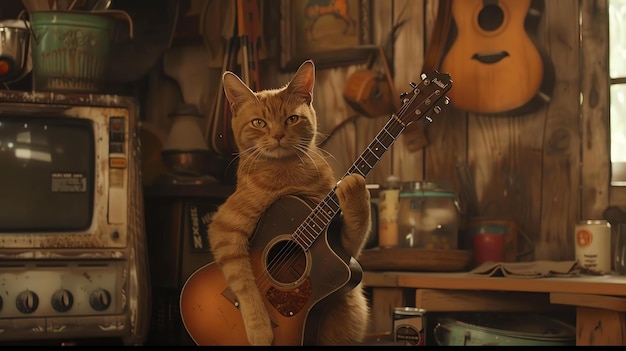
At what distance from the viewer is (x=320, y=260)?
1.39 meters

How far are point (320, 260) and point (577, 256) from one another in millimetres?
972

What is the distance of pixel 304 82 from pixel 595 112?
1.10 m

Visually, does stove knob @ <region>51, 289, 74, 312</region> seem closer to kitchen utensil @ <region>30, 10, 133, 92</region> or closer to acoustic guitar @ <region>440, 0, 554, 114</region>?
kitchen utensil @ <region>30, 10, 133, 92</region>

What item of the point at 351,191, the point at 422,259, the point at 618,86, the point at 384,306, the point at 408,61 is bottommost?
the point at 384,306

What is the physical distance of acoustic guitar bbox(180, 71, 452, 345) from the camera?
138 cm

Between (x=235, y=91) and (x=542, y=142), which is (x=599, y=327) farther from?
(x=235, y=91)

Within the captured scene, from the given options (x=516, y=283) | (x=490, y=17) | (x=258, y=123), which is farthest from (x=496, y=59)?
(x=258, y=123)

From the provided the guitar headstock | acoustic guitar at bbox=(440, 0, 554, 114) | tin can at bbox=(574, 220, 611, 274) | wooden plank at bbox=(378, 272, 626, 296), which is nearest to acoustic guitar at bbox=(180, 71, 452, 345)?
the guitar headstock

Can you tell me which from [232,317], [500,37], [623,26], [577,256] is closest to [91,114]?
[232,317]

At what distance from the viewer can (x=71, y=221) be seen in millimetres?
2016

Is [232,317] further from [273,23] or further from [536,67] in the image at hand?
[273,23]

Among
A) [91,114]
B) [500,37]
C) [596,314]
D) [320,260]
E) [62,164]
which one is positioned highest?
[500,37]

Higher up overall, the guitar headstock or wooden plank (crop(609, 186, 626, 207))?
the guitar headstock

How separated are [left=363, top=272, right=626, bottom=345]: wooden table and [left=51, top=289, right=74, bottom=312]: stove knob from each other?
74cm
